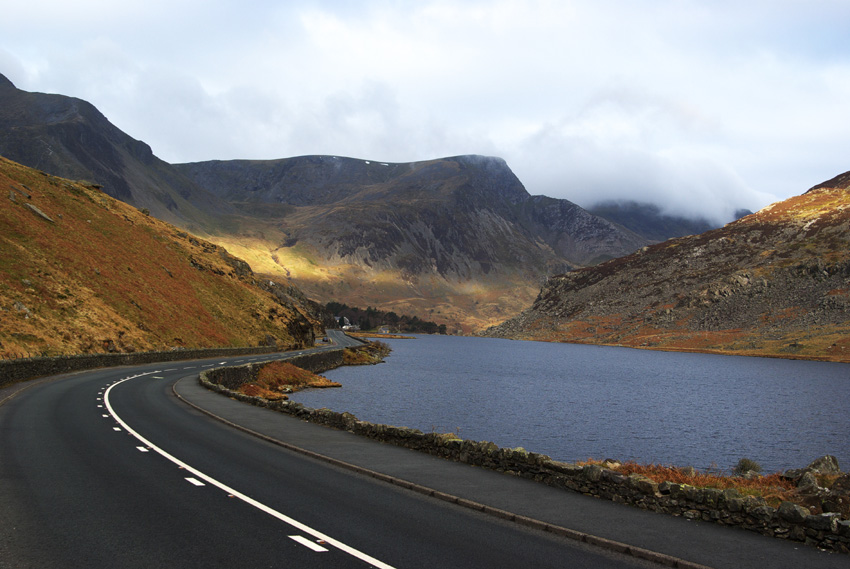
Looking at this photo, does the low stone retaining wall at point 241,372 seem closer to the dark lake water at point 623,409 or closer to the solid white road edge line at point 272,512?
the dark lake water at point 623,409

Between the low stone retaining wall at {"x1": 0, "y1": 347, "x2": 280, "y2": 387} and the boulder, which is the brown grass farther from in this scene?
the low stone retaining wall at {"x1": 0, "y1": 347, "x2": 280, "y2": 387}

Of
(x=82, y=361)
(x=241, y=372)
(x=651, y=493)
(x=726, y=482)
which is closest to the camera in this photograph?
(x=651, y=493)

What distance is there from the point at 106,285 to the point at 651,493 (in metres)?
70.9

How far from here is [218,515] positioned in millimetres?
11477

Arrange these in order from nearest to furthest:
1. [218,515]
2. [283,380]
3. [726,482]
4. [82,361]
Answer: [218,515], [726,482], [82,361], [283,380]

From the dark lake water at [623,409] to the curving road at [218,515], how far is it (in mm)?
24195

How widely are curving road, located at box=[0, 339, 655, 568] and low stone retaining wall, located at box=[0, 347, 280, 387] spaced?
20758 mm

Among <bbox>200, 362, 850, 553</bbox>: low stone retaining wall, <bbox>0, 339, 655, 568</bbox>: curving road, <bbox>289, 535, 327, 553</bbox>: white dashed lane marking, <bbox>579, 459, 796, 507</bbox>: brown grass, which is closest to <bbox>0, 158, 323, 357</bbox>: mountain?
<bbox>0, 339, 655, 568</bbox>: curving road

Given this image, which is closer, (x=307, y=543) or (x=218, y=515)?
(x=307, y=543)

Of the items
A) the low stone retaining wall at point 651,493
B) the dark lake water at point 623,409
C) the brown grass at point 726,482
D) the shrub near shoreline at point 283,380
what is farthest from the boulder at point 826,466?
the shrub near shoreline at point 283,380

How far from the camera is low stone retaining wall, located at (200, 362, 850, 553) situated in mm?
10898

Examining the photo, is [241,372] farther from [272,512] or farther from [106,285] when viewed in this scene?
[272,512]

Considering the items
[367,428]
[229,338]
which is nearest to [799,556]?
[367,428]

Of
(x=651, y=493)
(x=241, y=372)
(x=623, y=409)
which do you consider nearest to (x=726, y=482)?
(x=651, y=493)
